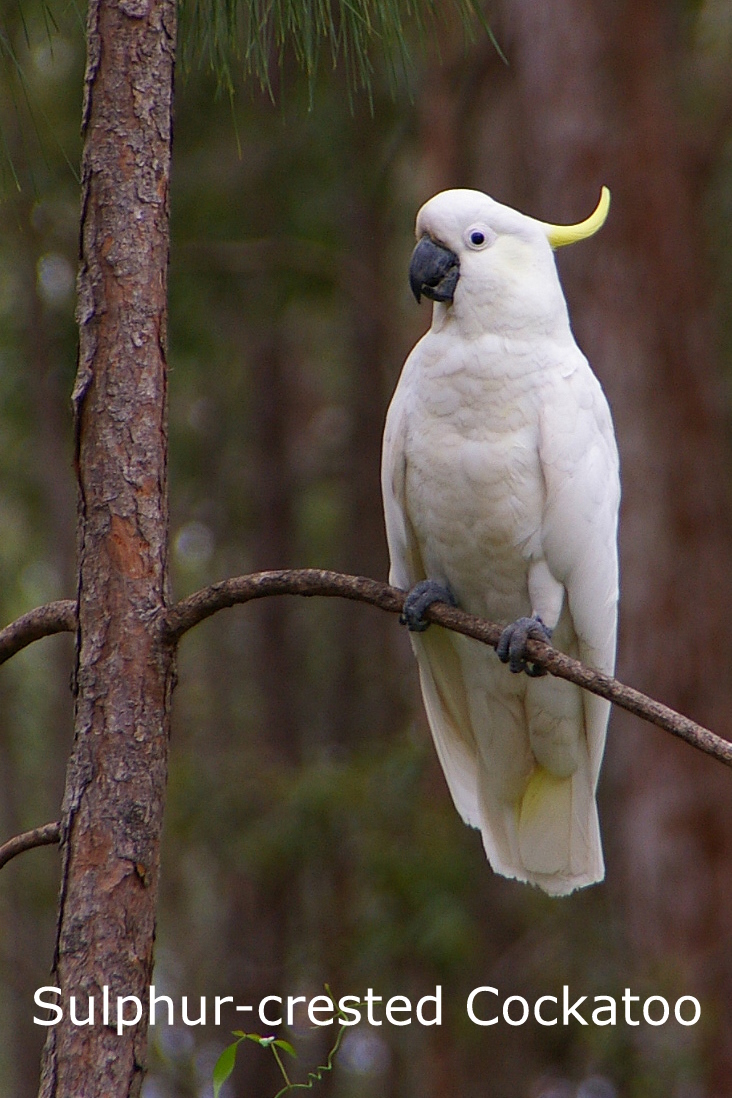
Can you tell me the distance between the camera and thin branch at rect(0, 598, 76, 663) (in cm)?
161

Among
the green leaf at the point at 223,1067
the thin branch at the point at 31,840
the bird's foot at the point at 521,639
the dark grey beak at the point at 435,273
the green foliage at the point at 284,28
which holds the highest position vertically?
the green foliage at the point at 284,28

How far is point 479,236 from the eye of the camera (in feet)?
7.09

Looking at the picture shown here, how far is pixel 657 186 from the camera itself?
4.93 metres

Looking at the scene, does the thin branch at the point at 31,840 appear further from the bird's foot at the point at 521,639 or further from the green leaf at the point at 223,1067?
the bird's foot at the point at 521,639

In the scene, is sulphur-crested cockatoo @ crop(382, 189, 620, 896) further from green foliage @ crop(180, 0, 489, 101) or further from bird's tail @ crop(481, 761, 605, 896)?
green foliage @ crop(180, 0, 489, 101)

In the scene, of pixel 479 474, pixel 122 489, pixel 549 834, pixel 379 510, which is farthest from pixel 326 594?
pixel 379 510

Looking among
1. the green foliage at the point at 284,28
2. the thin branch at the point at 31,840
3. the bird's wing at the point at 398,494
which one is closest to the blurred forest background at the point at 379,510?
the green foliage at the point at 284,28

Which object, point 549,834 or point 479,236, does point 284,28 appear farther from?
point 549,834

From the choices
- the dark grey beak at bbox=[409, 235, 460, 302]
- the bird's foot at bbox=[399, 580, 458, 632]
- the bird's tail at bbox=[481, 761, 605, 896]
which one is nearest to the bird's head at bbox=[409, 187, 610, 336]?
the dark grey beak at bbox=[409, 235, 460, 302]

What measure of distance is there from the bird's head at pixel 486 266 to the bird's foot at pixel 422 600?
0.43 m

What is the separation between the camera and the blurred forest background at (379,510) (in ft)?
15.1

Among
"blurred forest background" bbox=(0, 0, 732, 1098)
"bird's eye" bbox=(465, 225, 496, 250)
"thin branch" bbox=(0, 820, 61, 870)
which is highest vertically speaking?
"blurred forest background" bbox=(0, 0, 732, 1098)

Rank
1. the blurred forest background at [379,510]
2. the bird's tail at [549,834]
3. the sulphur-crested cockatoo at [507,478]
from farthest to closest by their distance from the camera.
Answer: the blurred forest background at [379,510]
the bird's tail at [549,834]
the sulphur-crested cockatoo at [507,478]

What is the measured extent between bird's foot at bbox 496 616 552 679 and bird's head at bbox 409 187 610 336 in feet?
1.51
